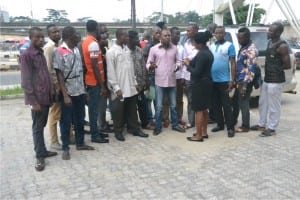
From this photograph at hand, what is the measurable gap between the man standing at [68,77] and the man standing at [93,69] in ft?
0.74

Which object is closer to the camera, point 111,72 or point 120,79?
point 111,72

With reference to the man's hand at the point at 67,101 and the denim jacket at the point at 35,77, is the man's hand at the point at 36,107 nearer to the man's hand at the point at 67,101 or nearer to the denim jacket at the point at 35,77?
the denim jacket at the point at 35,77

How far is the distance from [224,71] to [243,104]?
0.71 m

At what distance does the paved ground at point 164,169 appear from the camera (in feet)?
13.0

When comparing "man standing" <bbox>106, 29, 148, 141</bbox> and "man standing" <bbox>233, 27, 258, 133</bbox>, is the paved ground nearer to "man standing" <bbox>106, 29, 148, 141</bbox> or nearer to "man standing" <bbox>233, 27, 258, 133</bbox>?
"man standing" <bbox>106, 29, 148, 141</bbox>

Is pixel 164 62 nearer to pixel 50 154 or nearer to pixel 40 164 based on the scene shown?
pixel 50 154

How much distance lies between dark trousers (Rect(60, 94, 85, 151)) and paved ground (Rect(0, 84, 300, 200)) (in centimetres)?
23

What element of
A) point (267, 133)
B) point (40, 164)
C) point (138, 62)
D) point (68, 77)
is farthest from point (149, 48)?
point (40, 164)

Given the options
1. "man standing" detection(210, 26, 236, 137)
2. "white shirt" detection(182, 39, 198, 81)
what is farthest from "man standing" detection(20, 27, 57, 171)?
"man standing" detection(210, 26, 236, 137)

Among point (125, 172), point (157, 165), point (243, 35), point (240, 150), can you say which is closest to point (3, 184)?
point (125, 172)

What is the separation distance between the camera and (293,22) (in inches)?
784

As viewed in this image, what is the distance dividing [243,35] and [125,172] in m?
2.98

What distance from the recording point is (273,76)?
5.76 metres

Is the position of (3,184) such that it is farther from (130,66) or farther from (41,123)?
(130,66)
